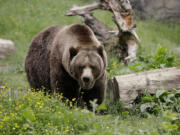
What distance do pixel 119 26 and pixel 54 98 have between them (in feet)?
13.3

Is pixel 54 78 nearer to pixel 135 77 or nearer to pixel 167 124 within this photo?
pixel 135 77

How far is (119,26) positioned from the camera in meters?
8.20

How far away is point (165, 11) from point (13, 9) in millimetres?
8138

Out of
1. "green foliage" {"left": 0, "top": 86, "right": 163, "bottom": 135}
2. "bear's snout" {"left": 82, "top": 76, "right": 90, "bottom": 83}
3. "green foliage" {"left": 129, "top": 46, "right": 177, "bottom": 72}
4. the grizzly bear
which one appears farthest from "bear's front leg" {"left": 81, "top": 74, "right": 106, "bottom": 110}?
"green foliage" {"left": 0, "top": 86, "right": 163, "bottom": 135}

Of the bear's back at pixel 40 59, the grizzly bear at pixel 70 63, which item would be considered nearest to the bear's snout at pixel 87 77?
the grizzly bear at pixel 70 63

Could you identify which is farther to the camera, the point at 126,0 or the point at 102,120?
the point at 126,0

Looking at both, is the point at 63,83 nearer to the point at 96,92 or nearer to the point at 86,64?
the point at 96,92

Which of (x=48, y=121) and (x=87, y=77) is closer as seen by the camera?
(x=48, y=121)

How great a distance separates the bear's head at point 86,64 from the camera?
466 centimetres

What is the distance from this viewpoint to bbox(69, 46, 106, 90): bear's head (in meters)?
4.66

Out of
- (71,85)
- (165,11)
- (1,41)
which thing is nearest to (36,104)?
(71,85)

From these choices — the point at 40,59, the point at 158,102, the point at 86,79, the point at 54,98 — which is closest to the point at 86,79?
the point at 86,79

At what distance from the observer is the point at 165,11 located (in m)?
16.0

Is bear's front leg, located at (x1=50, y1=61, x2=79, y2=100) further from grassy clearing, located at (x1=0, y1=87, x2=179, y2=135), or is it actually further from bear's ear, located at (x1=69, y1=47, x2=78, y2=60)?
grassy clearing, located at (x1=0, y1=87, x2=179, y2=135)
